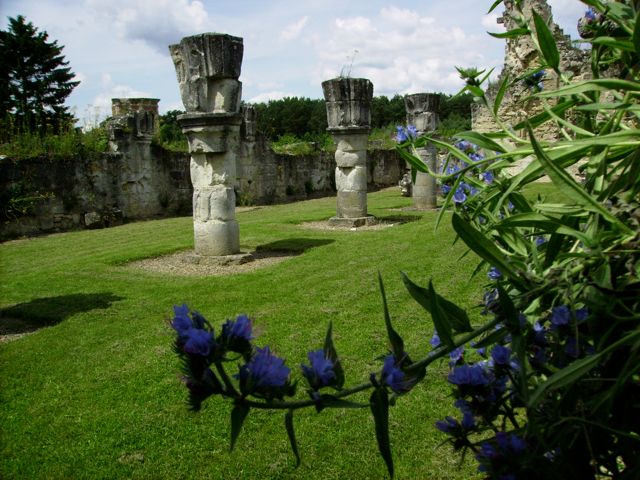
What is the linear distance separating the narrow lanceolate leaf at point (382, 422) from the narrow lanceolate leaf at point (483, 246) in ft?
0.94

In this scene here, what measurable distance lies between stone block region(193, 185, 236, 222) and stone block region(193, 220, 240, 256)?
8cm

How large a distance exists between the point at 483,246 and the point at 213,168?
24.7ft

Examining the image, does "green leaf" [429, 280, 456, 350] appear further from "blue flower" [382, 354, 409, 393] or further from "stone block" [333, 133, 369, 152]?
"stone block" [333, 133, 369, 152]

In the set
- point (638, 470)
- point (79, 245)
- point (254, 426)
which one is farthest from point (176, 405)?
point (79, 245)

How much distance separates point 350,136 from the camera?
457 inches

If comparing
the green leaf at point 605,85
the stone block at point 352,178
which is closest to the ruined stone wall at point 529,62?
the stone block at point 352,178

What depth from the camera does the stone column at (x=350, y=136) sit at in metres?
11.5

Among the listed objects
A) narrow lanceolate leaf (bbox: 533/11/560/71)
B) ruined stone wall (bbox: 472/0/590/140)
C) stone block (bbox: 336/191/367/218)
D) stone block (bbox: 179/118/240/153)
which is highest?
ruined stone wall (bbox: 472/0/590/140)

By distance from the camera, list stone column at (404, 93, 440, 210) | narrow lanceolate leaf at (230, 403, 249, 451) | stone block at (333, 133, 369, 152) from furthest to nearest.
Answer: stone column at (404, 93, 440, 210) → stone block at (333, 133, 369, 152) → narrow lanceolate leaf at (230, 403, 249, 451)

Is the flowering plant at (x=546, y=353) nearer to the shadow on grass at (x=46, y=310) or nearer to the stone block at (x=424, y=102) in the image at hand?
the shadow on grass at (x=46, y=310)

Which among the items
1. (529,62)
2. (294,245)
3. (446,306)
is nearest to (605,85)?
(446,306)

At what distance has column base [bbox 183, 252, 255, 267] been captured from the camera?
→ 8.19 metres

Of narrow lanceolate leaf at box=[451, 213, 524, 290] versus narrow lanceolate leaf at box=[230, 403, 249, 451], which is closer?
narrow lanceolate leaf at box=[230, 403, 249, 451]

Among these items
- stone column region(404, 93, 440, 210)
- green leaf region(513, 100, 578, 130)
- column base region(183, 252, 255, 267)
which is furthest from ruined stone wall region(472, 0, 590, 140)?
green leaf region(513, 100, 578, 130)
